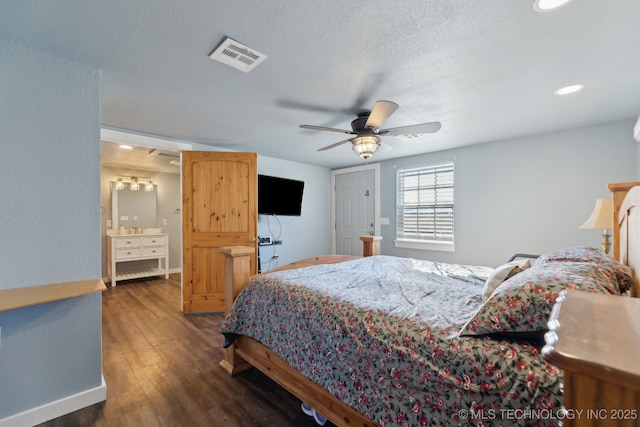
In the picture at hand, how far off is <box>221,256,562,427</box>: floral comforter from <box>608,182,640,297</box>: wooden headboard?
673 millimetres

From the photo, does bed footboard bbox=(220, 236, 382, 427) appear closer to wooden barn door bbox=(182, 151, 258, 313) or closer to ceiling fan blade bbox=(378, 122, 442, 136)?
wooden barn door bbox=(182, 151, 258, 313)

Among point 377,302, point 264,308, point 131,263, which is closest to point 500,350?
point 377,302

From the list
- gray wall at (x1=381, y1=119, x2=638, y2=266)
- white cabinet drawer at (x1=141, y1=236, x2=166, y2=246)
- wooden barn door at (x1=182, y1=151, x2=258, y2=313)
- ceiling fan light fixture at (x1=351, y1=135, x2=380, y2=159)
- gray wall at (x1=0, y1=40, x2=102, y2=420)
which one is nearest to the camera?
gray wall at (x1=0, y1=40, x2=102, y2=420)

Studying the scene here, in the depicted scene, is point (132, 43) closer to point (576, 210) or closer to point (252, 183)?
point (252, 183)

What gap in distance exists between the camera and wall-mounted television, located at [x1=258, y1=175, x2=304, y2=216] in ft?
Answer: 13.9

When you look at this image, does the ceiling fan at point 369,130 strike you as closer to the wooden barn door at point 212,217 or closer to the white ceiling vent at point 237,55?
the white ceiling vent at point 237,55

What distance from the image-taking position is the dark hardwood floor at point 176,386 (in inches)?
64.5

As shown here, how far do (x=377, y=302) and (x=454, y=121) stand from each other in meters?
2.31

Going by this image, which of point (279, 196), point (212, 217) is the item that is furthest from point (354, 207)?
point (212, 217)

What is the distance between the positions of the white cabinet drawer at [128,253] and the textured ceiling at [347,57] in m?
3.01

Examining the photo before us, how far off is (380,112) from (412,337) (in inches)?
62.9

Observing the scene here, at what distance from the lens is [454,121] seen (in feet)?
9.34

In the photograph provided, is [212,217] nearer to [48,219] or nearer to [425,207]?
[48,219]

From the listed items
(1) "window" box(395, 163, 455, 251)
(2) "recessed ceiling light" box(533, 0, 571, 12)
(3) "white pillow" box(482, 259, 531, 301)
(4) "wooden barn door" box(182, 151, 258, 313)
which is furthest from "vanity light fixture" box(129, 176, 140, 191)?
(2) "recessed ceiling light" box(533, 0, 571, 12)
